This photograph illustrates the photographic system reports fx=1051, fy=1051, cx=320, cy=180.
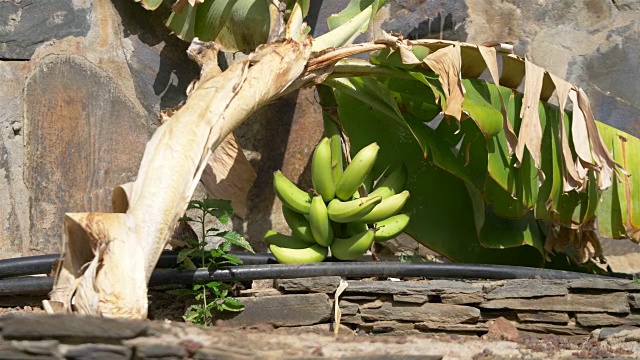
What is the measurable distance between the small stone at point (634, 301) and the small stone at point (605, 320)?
1.3 inches

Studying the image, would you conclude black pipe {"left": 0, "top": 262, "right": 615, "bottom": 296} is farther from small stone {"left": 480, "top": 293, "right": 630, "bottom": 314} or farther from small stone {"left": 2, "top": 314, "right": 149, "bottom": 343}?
small stone {"left": 2, "top": 314, "right": 149, "bottom": 343}

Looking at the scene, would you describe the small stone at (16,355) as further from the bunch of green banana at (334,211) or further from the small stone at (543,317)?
the small stone at (543,317)

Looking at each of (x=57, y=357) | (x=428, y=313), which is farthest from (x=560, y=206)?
(x=57, y=357)

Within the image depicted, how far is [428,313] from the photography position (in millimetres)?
3367

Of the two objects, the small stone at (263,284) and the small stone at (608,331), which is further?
the small stone at (263,284)

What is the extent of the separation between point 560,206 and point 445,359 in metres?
1.20

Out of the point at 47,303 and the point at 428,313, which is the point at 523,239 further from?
the point at 47,303

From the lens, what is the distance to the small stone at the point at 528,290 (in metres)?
3.42

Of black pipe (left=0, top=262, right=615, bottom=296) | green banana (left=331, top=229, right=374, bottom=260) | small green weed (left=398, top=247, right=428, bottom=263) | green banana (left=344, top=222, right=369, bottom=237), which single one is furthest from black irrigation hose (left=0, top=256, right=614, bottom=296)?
small green weed (left=398, top=247, right=428, bottom=263)

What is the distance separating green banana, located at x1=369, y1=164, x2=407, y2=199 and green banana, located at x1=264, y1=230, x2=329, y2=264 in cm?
32

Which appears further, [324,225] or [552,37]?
[552,37]

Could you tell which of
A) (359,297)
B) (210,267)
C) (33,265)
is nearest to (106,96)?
(33,265)

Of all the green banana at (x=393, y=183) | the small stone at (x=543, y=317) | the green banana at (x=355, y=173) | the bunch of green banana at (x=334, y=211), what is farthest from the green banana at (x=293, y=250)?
the small stone at (x=543, y=317)

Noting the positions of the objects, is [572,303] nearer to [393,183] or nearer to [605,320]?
[605,320]
